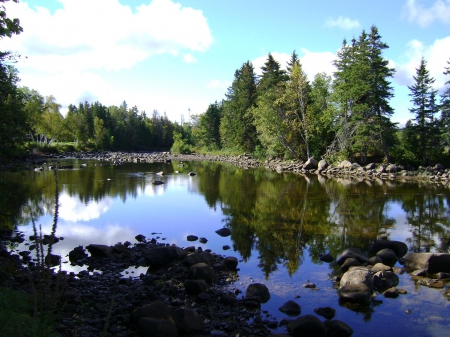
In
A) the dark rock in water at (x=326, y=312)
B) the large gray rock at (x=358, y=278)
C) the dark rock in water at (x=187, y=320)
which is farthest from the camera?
the large gray rock at (x=358, y=278)

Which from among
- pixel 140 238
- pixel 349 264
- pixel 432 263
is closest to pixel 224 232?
pixel 140 238

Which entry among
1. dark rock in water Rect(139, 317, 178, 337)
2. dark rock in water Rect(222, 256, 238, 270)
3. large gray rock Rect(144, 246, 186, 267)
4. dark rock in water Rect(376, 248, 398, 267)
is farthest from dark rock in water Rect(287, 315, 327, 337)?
dark rock in water Rect(376, 248, 398, 267)

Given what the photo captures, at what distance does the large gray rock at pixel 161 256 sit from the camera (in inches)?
510

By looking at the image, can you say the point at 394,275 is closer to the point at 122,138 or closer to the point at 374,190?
the point at 374,190

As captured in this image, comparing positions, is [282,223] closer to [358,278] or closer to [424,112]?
[358,278]

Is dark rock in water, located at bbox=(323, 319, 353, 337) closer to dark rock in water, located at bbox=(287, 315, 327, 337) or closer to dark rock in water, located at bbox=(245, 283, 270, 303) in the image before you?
dark rock in water, located at bbox=(287, 315, 327, 337)

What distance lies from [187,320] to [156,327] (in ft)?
2.47

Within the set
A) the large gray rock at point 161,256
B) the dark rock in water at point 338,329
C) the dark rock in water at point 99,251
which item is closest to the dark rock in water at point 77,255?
the dark rock in water at point 99,251

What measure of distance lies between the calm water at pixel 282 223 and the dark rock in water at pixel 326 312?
0.21 meters

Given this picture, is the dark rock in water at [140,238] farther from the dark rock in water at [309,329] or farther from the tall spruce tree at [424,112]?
the tall spruce tree at [424,112]

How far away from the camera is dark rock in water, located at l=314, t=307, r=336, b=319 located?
9454 millimetres

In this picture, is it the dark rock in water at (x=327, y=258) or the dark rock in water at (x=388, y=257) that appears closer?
the dark rock in water at (x=388, y=257)

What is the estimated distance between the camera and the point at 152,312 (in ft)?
27.2

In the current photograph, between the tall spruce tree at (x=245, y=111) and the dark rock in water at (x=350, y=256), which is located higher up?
the tall spruce tree at (x=245, y=111)
